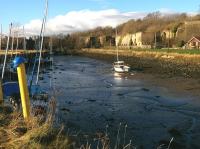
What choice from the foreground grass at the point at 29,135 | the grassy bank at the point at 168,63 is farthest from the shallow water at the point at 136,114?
the grassy bank at the point at 168,63

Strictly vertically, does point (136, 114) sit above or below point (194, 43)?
below

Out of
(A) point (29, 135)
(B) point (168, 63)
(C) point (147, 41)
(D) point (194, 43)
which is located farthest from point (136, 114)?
(C) point (147, 41)

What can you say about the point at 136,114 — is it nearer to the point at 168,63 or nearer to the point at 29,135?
the point at 29,135

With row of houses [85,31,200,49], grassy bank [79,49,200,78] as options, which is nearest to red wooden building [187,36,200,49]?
row of houses [85,31,200,49]

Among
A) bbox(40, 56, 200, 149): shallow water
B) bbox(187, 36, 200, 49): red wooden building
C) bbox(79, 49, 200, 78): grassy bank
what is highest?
bbox(187, 36, 200, 49): red wooden building

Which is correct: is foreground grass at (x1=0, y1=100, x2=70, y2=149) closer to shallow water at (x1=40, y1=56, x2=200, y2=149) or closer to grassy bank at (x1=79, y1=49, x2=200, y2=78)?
shallow water at (x1=40, y1=56, x2=200, y2=149)

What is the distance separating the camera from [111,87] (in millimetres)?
41375

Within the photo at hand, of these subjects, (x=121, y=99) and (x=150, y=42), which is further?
(x=150, y=42)

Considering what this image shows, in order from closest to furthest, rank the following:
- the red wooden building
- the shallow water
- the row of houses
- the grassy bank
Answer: the shallow water
the grassy bank
the red wooden building
the row of houses

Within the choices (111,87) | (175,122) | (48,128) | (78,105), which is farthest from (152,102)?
(48,128)

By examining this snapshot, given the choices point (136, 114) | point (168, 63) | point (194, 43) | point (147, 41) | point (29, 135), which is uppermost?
point (147, 41)

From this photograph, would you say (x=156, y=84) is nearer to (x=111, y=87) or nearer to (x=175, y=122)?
(x=111, y=87)

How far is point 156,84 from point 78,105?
1768cm

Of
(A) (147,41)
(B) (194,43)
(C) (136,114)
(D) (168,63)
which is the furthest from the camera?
(A) (147,41)
